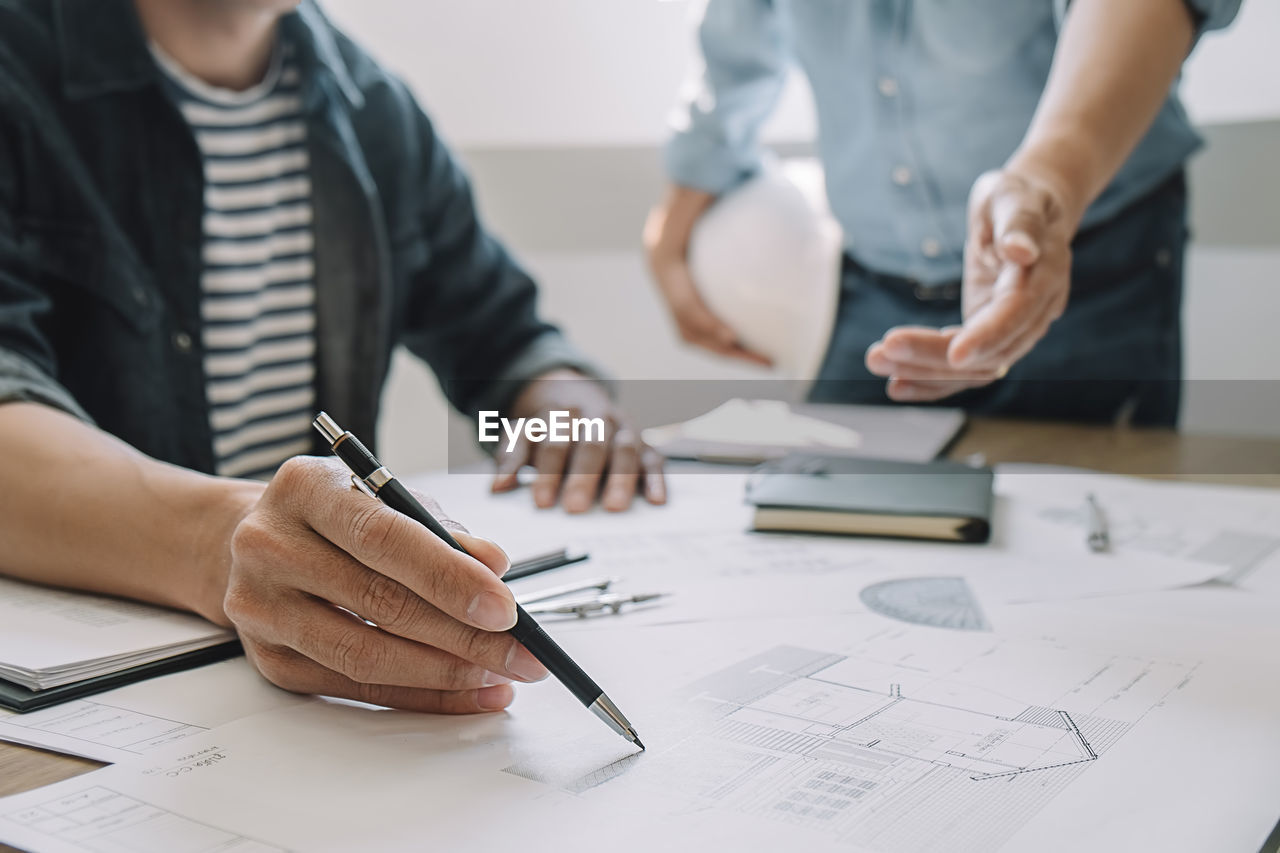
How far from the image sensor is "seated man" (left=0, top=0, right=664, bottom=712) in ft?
1.59

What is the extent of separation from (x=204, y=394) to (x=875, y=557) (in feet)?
1.94

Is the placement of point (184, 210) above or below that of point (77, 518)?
above

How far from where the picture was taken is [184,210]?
95 cm

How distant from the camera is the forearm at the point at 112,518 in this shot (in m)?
0.58

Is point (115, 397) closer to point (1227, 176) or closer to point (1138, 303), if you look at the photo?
point (1138, 303)

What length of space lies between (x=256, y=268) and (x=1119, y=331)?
912 mm

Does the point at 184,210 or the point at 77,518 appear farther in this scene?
the point at 184,210

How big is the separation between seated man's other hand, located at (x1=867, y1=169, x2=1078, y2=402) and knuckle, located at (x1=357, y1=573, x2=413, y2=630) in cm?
44

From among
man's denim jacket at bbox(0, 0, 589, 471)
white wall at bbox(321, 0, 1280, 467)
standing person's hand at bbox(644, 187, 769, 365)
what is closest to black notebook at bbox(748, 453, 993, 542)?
man's denim jacket at bbox(0, 0, 589, 471)

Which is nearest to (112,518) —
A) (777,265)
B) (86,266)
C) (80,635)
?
(80,635)

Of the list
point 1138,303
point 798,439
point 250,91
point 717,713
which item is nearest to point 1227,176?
point 1138,303

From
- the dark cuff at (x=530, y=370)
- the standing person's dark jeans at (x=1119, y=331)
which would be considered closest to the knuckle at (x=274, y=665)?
the dark cuff at (x=530, y=370)

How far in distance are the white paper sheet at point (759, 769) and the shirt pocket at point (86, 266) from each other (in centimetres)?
53

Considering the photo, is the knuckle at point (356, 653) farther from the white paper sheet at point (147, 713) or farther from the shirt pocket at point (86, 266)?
the shirt pocket at point (86, 266)
